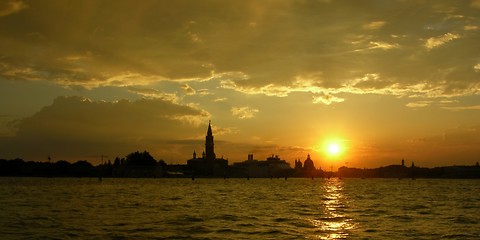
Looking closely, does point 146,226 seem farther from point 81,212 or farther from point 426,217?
point 426,217

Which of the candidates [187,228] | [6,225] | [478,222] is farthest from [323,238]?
[6,225]

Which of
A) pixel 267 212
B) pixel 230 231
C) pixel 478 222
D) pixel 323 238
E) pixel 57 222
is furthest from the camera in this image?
pixel 267 212

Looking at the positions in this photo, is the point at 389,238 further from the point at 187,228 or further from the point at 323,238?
the point at 187,228

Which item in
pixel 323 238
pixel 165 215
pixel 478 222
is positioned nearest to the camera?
pixel 323 238

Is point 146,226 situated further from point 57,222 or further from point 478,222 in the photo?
A: point 478,222

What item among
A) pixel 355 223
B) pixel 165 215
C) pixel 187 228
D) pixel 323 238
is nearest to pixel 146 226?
pixel 187 228

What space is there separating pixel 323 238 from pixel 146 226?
15.6 meters

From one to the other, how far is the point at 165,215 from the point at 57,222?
12023 mm

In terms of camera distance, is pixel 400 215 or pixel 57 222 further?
pixel 400 215

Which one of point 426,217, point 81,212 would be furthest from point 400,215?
point 81,212

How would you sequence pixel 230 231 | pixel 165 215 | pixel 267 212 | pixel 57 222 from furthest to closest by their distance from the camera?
pixel 267 212 < pixel 165 215 < pixel 57 222 < pixel 230 231

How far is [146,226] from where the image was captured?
4753 cm

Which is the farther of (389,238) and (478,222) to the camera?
(478,222)

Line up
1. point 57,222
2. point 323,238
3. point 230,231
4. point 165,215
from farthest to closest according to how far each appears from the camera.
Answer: point 165,215 → point 57,222 → point 230,231 → point 323,238
